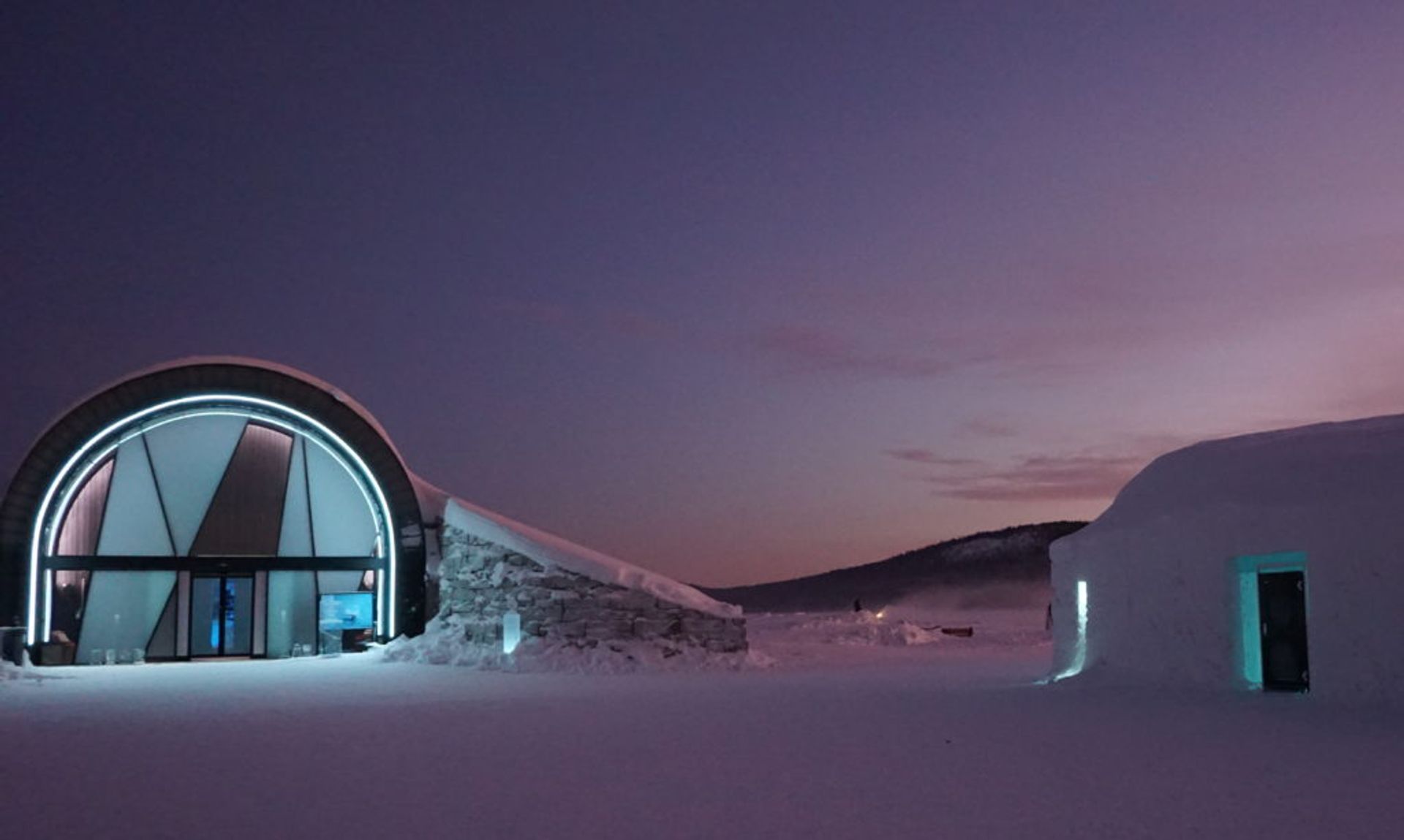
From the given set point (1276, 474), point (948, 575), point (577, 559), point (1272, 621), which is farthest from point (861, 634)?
point (948, 575)

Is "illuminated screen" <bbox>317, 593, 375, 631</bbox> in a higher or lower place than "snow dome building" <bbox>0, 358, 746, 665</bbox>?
lower

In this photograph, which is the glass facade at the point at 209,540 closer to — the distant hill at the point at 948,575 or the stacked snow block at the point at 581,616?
the stacked snow block at the point at 581,616

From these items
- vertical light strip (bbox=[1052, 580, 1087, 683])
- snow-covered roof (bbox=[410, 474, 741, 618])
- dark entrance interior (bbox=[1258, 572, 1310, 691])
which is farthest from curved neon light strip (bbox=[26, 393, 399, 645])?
dark entrance interior (bbox=[1258, 572, 1310, 691])

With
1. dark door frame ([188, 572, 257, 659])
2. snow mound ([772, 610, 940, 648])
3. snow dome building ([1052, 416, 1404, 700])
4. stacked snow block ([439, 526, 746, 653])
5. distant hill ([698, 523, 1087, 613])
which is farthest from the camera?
distant hill ([698, 523, 1087, 613])

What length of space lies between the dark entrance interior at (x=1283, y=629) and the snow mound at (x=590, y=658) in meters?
9.78

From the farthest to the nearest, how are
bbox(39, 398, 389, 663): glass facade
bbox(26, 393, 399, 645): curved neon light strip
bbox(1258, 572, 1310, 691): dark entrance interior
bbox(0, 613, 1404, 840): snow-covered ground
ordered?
bbox(39, 398, 389, 663): glass facade → bbox(26, 393, 399, 645): curved neon light strip → bbox(1258, 572, 1310, 691): dark entrance interior → bbox(0, 613, 1404, 840): snow-covered ground

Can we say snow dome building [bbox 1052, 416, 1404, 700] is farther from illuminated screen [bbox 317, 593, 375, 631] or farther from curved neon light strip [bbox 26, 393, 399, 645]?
illuminated screen [bbox 317, 593, 375, 631]

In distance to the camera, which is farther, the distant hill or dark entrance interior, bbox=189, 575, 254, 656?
the distant hill

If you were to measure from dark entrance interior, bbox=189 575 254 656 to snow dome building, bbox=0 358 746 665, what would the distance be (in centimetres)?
4

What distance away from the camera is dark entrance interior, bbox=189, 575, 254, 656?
28.6 meters

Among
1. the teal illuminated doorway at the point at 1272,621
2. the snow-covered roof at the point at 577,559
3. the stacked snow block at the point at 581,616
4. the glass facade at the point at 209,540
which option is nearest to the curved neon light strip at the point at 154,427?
the glass facade at the point at 209,540

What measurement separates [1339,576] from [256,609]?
23389 millimetres

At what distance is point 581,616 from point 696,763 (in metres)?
13.2

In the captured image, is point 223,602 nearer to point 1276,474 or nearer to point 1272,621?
point 1272,621
